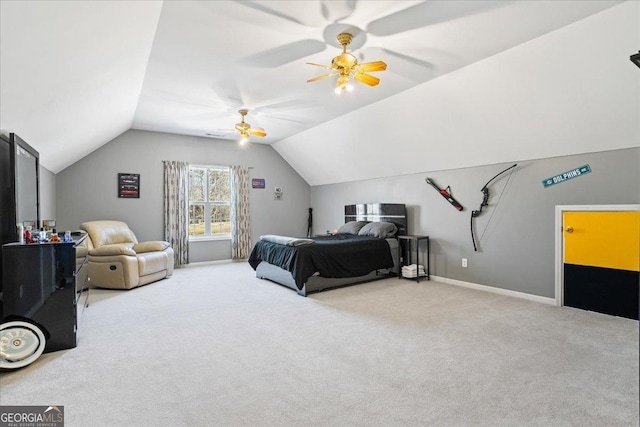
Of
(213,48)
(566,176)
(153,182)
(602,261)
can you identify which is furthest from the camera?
(153,182)

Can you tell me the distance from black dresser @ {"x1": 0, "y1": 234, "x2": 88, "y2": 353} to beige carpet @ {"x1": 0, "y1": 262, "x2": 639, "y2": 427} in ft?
0.70

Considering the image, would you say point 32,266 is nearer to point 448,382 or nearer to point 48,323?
point 48,323

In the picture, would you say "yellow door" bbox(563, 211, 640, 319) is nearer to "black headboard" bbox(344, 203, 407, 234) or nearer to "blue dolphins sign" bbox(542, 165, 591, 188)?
"blue dolphins sign" bbox(542, 165, 591, 188)

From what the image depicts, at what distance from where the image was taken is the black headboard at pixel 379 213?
6.07 meters

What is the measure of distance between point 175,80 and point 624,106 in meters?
4.95

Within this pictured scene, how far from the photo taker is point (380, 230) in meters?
5.84

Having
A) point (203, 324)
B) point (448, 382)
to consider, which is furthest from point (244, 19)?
point (448, 382)

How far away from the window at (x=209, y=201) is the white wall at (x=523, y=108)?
303 centimetres

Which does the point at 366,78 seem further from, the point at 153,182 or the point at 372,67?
the point at 153,182

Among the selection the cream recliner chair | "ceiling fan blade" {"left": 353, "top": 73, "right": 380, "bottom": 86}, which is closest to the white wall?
"ceiling fan blade" {"left": 353, "top": 73, "right": 380, "bottom": 86}

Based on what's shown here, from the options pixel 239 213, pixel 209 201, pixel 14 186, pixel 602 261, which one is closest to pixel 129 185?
pixel 209 201

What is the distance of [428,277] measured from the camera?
562 cm

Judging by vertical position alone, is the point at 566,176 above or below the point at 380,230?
above

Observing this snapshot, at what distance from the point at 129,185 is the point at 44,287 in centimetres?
410
